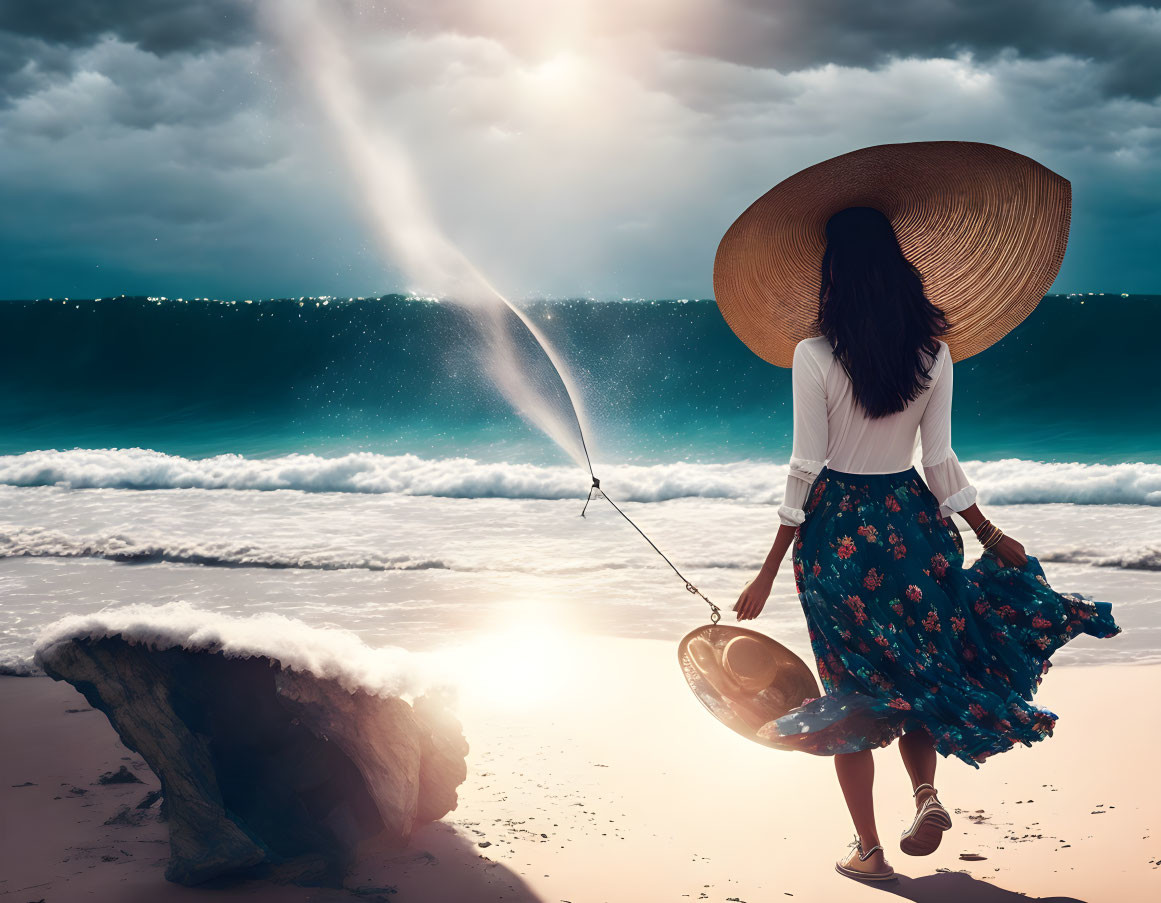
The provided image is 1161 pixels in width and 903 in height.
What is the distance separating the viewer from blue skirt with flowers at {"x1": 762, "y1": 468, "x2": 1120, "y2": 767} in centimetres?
253

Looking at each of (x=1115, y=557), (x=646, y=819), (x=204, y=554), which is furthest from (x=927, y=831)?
(x=204, y=554)

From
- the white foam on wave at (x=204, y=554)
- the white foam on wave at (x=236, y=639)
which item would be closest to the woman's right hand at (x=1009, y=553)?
the white foam on wave at (x=236, y=639)

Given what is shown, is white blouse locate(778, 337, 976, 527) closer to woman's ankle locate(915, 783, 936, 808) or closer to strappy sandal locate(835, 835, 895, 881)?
woman's ankle locate(915, 783, 936, 808)

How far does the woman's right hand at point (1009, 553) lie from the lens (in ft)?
8.66

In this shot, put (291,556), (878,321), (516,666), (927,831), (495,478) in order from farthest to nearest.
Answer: (495,478) → (291,556) → (516,666) → (878,321) → (927,831)

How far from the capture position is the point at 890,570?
2588mm

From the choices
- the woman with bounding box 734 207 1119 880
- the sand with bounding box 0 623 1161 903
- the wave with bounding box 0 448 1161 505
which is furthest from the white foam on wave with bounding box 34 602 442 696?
the wave with bounding box 0 448 1161 505

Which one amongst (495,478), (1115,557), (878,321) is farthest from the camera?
(495,478)

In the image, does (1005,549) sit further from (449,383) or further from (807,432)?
(449,383)

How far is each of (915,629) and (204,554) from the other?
7.87 meters

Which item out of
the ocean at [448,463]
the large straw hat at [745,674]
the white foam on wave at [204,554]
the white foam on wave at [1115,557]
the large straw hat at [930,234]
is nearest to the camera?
the large straw hat at [930,234]

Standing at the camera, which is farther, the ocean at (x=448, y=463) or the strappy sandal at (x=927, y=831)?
the ocean at (x=448, y=463)

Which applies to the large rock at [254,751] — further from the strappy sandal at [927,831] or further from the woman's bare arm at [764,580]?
the strappy sandal at [927,831]

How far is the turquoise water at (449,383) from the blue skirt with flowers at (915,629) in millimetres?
16808
